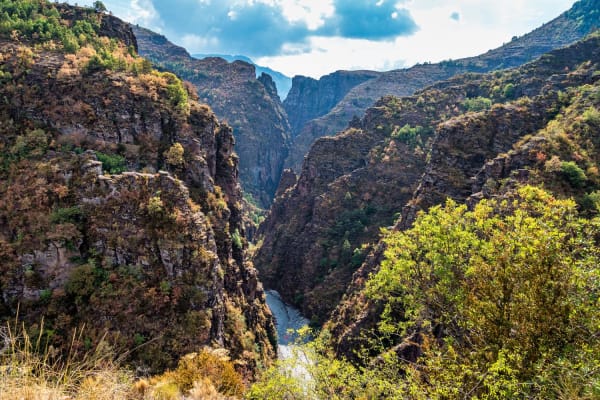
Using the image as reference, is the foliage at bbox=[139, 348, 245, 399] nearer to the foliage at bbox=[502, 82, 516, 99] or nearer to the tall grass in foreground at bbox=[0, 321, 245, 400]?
the tall grass in foreground at bbox=[0, 321, 245, 400]

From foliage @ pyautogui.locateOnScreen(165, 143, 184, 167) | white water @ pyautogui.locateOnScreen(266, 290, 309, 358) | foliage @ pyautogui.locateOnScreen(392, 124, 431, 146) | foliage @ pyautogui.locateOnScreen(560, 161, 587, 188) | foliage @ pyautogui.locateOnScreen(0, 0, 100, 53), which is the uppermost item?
foliage @ pyautogui.locateOnScreen(0, 0, 100, 53)

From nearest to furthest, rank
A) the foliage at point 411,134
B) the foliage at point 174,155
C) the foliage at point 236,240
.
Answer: the foliage at point 174,155 → the foliage at point 236,240 → the foliage at point 411,134

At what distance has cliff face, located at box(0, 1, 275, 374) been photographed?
2178cm

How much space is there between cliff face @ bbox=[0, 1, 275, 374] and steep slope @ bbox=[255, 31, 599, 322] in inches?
1235

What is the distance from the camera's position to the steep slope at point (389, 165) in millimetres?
47312

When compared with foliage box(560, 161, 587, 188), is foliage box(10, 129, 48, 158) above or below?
above

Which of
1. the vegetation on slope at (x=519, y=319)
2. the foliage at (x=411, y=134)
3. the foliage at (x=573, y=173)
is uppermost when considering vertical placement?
the foliage at (x=411, y=134)

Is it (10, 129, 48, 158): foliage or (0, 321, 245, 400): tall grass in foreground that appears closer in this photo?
(0, 321, 245, 400): tall grass in foreground

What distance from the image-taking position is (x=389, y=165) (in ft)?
249

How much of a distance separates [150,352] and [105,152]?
58.3 feet

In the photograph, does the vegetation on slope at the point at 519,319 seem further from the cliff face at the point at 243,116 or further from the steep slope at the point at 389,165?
the cliff face at the point at 243,116

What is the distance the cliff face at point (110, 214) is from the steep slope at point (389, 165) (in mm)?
31379

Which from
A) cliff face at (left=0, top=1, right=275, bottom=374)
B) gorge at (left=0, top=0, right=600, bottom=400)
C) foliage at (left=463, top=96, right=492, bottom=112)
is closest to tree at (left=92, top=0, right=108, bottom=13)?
gorge at (left=0, top=0, right=600, bottom=400)

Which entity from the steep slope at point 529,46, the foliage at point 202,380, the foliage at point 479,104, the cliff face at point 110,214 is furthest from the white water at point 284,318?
the steep slope at point 529,46
